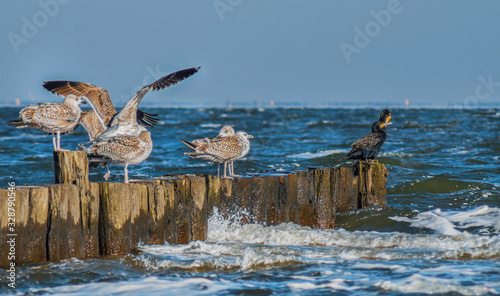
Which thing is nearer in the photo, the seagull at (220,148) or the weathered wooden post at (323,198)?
the seagull at (220,148)

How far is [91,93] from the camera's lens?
9.57 meters

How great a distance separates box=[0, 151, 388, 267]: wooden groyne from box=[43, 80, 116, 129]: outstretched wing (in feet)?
6.65

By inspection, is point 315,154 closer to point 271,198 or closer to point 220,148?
point 271,198

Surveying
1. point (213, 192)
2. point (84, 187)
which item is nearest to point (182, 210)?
point (213, 192)

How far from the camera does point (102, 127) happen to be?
978 centimetres

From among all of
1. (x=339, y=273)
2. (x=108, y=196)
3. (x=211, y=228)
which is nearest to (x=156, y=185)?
(x=108, y=196)

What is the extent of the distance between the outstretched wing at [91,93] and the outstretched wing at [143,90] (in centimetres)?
88

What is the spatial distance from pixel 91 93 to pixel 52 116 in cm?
96

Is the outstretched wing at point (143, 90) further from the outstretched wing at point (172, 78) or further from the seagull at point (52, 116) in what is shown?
the seagull at point (52, 116)

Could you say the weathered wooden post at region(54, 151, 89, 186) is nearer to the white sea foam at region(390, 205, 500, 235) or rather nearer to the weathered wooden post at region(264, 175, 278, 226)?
the weathered wooden post at region(264, 175, 278, 226)

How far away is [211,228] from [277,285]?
2.21m

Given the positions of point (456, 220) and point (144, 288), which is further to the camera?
point (456, 220)

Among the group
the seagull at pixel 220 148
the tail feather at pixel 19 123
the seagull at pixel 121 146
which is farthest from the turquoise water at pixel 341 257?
the tail feather at pixel 19 123

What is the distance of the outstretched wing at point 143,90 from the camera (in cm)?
874
